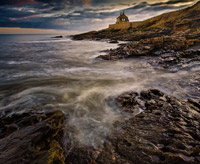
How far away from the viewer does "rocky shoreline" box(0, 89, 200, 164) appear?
6.77ft

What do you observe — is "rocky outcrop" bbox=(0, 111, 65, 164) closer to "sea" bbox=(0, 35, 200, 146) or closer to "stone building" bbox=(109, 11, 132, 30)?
"sea" bbox=(0, 35, 200, 146)

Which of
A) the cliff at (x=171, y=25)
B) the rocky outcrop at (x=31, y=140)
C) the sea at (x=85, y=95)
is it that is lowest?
the sea at (x=85, y=95)

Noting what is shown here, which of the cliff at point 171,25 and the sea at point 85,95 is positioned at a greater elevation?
the cliff at point 171,25

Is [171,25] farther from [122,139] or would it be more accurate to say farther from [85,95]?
[122,139]

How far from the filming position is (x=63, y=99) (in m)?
4.75

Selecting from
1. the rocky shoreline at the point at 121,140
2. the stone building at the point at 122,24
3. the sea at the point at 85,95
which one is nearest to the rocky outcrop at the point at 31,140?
the rocky shoreline at the point at 121,140

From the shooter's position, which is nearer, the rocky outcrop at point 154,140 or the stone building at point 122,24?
the rocky outcrop at point 154,140

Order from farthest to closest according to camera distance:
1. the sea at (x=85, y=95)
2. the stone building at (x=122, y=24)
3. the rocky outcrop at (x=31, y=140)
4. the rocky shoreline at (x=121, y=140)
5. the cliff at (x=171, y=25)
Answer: the stone building at (x=122, y=24), the cliff at (x=171, y=25), the sea at (x=85, y=95), the rocky shoreline at (x=121, y=140), the rocky outcrop at (x=31, y=140)

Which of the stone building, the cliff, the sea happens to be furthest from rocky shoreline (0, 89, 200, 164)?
the stone building

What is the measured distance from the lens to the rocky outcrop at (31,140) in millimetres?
1947

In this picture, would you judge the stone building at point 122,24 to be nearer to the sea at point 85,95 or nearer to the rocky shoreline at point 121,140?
the sea at point 85,95

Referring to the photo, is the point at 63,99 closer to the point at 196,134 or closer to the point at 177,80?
the point at 196,134

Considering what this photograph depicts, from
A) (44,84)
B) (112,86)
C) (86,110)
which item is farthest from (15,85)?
(112,86)

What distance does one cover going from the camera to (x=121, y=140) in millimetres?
2646
